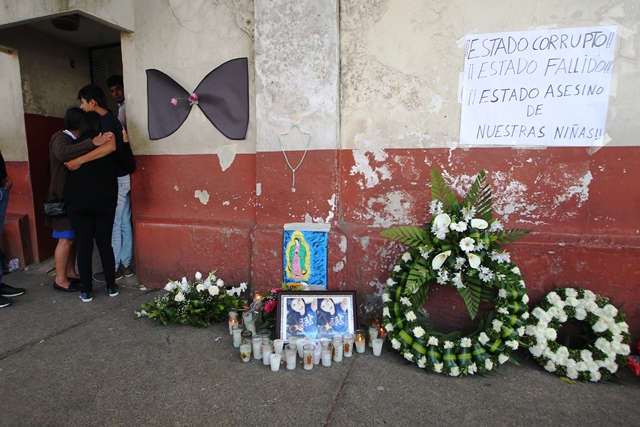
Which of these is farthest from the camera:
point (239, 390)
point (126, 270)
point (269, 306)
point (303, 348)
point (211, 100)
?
point (126, 270)

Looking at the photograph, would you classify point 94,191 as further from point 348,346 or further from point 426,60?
point 426,60

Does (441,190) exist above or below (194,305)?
above

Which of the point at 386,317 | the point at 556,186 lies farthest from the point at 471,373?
the point at 556,186

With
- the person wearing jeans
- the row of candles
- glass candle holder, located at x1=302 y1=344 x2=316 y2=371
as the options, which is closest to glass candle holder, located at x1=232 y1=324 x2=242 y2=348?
the row of candles

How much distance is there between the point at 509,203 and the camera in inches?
110

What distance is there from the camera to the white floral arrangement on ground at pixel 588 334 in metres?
2.37

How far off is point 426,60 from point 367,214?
1.25 meters

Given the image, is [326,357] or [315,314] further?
[315,314]

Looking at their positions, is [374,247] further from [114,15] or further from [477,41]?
[114,15]

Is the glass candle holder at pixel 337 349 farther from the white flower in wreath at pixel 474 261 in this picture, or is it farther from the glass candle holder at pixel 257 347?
the white flower in wreath at pixel 474 261

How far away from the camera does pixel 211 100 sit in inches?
139

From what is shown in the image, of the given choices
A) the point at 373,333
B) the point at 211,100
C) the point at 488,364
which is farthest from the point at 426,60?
the point at 488,364

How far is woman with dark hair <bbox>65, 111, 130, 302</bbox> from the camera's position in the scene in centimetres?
341

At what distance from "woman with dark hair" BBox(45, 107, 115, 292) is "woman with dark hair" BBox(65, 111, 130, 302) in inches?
2.7
